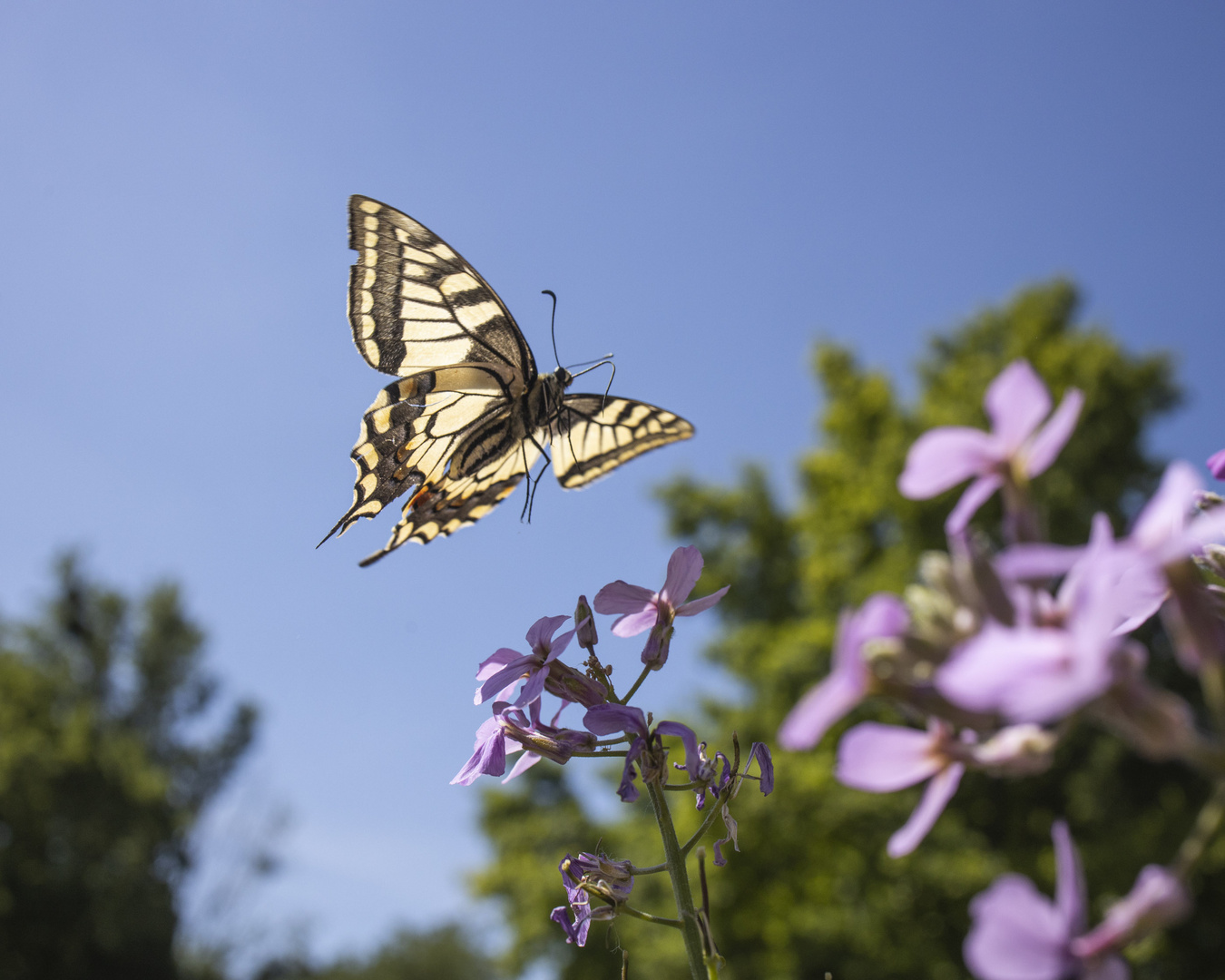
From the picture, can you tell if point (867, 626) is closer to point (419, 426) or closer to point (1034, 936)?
point (1034, 936)

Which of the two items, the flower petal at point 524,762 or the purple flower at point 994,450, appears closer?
the purple flower at point 994,450

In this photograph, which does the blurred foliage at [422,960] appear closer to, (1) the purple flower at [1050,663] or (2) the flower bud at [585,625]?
(2) the flower bud at [585,625]

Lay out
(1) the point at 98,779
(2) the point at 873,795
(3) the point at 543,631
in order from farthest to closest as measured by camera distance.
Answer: (1) the point at 98,779
(2) the point at 873,795
(3) the point at 543,631

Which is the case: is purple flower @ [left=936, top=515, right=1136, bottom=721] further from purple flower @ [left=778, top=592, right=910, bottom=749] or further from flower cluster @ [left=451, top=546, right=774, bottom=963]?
flower cluster @ [left=451, top=546, right=774, bottom=963]

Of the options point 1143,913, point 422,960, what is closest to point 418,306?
point 1143,913

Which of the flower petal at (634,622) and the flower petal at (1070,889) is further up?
the flower petal at (634,622)

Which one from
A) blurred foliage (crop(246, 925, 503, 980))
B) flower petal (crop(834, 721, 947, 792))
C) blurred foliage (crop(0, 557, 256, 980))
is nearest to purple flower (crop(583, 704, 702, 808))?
flower petal (crop(834, 721, 947, 792))

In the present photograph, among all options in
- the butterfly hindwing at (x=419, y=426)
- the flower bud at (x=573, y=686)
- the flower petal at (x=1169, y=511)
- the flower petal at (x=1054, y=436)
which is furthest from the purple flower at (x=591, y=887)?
the butterfly hindwing at (x=419, y=426)

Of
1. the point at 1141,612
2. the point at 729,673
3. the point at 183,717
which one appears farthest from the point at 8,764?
the point at 1141,612
